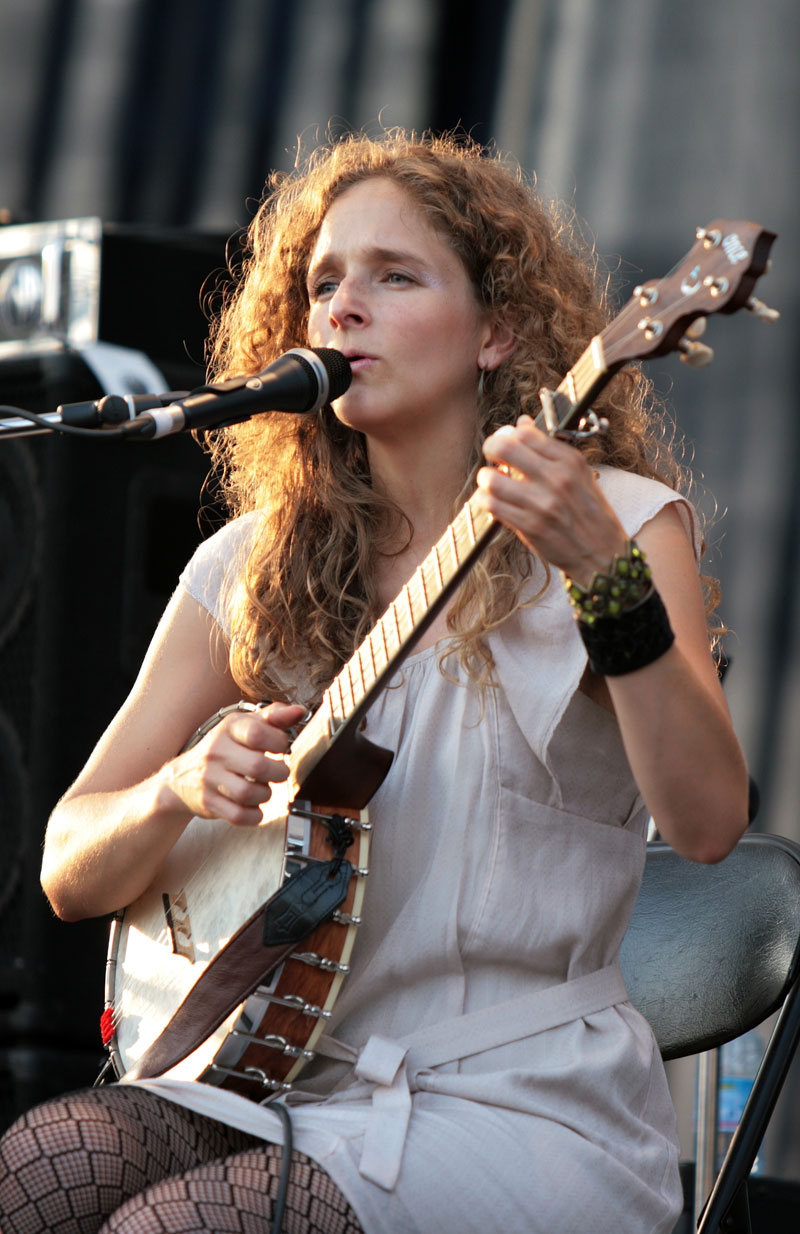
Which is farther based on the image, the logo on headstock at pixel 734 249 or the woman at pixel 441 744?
the woman at pixel 441 744

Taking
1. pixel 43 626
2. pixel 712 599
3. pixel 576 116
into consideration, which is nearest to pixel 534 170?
pixel 576 116

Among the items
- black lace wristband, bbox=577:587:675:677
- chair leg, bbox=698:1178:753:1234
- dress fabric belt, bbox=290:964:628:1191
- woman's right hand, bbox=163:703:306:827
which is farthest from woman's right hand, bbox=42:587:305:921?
chair leg, bbox=698:1178:753:1234

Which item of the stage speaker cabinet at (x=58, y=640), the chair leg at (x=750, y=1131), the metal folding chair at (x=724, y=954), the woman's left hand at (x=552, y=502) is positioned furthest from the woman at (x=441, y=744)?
the stage speaker cabinet at (x=58, y=640)

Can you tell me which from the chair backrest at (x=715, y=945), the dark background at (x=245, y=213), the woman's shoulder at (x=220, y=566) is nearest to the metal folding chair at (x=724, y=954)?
the chair backrest at (x=715, y=945)

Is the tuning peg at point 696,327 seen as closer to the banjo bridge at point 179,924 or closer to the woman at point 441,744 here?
the woman at point 441,744

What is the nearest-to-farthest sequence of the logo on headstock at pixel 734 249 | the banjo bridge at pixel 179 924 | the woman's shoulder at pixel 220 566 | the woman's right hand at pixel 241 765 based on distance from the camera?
the logo on headstock at pixel 734 249
the woman's right hand at pixel 241 765
the banjo bridge at pixel 179 924
the woman's shoulder at pixel 220 566

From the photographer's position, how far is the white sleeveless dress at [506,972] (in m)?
1.29

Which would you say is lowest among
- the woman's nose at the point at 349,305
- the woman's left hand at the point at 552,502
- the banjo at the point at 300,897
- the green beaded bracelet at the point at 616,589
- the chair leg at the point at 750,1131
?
the chair leg at the point at 750,1131

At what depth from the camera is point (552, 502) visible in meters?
1.16

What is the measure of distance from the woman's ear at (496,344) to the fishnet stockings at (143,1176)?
87cm

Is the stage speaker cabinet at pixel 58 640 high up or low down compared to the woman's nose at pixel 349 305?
down

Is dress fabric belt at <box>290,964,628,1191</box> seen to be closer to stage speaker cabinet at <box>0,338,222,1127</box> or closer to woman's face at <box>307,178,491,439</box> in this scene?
woman's face at <box>307,178,491,439</box>

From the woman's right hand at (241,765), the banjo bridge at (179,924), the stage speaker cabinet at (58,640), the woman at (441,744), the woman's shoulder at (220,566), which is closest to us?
the woman at (441,744)

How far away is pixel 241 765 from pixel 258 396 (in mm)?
352
